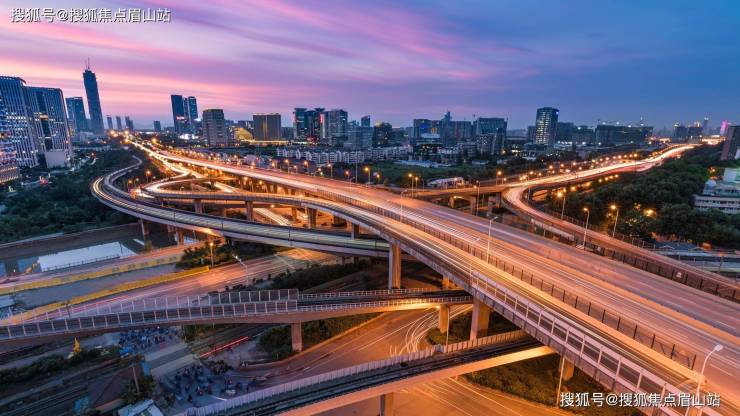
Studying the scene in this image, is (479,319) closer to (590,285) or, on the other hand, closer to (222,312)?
(590,285)

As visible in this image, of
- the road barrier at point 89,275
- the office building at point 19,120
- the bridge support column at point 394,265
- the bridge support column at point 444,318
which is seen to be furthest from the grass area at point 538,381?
the office building at point 19,120

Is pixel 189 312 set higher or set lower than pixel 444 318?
higher

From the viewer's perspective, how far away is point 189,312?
29.2 metres

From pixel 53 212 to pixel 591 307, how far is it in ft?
354

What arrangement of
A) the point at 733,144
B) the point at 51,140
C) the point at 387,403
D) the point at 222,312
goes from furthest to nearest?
the point at 51,140, the point at 733,144, the point at 222,312, the point at 387,403

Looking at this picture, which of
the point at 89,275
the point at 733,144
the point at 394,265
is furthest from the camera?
the point at 733,144

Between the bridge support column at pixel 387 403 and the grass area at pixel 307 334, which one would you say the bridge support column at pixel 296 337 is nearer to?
the grass area at pixel 307 334

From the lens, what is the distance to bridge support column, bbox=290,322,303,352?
32.1 metres

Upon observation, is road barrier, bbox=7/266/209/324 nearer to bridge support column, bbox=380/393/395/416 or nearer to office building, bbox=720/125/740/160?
bridge support column, bbox=380/393/395/416

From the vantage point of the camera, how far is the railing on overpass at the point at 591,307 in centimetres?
1906

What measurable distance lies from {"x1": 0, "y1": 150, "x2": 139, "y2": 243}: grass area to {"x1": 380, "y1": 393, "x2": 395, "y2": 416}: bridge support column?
82618 millimetres

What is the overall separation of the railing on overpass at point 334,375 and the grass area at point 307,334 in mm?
9519

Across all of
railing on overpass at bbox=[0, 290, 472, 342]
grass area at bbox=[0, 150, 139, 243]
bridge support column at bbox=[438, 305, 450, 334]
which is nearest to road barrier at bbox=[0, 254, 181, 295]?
railing on overpass at bbox=[0, 290, 472, 342]

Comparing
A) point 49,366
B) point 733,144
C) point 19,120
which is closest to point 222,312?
point 49,366
